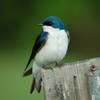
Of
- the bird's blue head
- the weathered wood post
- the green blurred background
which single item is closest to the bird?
the bird's blue head

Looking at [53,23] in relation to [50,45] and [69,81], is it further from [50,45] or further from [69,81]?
[69,81]

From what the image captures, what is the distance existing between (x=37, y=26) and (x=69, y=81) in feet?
15.8

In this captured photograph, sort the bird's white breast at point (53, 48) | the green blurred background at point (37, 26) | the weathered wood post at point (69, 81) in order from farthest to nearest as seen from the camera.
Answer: the green blurred background at point (37, 26)
the bird's white breast at point (53, 48)
the weathered wood post at point (69, 81)

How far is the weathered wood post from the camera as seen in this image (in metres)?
2.94

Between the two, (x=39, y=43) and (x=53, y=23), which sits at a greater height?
(x=53, y=23)

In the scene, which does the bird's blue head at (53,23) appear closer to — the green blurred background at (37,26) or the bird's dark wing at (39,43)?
the bird's dark wing at (39,43)

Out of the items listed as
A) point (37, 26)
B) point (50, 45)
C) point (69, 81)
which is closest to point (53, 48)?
point (50, 45)

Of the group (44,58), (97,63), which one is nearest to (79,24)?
(44,58)

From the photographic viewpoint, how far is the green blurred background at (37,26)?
23.6 ft

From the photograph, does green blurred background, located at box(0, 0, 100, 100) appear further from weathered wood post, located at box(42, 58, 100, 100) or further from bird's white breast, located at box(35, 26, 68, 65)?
weathered wood post, located at box(42, 58, 100, 100)

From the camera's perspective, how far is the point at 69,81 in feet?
9.70

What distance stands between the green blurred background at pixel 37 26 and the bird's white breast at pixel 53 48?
8.61 feet

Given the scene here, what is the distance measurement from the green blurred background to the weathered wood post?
370cm

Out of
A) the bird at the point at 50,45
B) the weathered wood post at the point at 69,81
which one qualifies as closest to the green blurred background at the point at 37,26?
the bird at the point at 50,45
